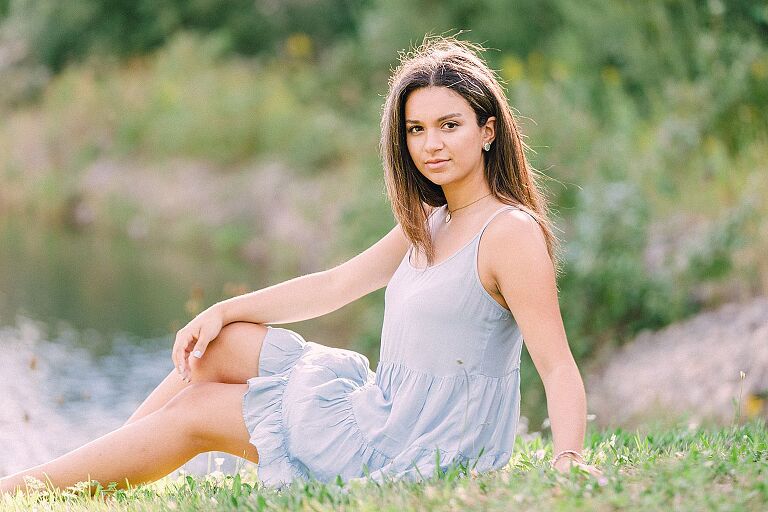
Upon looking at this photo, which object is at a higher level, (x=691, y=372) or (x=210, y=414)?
(x=210, y=414)

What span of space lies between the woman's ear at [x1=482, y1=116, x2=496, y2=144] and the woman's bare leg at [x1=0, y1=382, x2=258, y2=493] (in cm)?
92

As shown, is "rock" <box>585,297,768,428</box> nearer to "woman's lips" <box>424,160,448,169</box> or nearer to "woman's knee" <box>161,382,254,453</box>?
"woman's lips" <box>424,160,448,169</box>

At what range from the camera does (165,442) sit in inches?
107

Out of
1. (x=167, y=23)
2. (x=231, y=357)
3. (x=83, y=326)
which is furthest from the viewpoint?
(x=167, y=23)

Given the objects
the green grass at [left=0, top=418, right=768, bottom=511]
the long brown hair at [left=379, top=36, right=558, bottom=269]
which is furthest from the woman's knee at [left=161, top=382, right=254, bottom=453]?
the long brown hair at [left=379, top=36, right=558, bottom=269]

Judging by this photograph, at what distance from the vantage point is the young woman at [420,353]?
2494 mm

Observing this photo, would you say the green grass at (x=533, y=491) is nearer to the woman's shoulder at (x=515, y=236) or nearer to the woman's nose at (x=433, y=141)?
the woman's shoulder at (x=515, y=236)

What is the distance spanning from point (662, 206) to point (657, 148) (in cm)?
52

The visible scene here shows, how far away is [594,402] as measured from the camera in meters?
5.74

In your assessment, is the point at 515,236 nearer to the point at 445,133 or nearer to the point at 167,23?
the point at 445,133

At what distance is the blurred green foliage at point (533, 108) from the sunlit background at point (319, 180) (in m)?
0.02

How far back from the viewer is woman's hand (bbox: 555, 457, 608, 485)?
7.11ft

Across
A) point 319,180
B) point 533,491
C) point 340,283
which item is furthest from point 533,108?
point 533,491

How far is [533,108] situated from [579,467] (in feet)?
17.7
